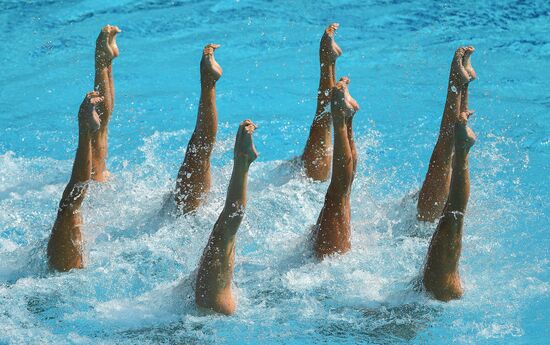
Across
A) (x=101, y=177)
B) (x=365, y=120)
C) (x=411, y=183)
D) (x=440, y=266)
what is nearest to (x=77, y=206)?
(x=101, y=177)

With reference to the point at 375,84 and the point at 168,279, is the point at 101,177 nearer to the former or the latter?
the point at 168,279

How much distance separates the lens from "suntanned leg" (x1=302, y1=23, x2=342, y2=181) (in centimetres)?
439

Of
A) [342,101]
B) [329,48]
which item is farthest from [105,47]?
[342,101]

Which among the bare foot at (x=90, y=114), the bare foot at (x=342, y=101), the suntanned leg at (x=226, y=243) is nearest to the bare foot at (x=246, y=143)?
the suntanned leg at (x=226, y=243)

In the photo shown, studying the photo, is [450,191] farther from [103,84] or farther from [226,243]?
[103,84]

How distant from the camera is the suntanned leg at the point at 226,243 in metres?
3.29

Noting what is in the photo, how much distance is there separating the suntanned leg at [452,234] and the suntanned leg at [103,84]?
5.82 ft

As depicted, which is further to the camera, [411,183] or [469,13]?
[469,13]

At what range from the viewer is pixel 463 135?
130 inches

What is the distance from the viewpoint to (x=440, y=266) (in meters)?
3.54

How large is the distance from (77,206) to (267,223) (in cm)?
100

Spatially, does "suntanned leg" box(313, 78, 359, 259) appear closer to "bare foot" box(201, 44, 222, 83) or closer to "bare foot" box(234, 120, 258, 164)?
"bare foot" box(234, 120, 258, 164)

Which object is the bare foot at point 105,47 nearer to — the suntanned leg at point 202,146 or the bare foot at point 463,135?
the suntanned leg at point 202,146

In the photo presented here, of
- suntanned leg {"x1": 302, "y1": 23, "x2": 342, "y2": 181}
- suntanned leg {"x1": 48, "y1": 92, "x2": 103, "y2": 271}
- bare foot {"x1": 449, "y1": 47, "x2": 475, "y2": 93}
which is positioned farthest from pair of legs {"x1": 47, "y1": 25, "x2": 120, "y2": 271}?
bare foot {"x1": 449, "y1": 47, "x2": 475, "y2": 93}
